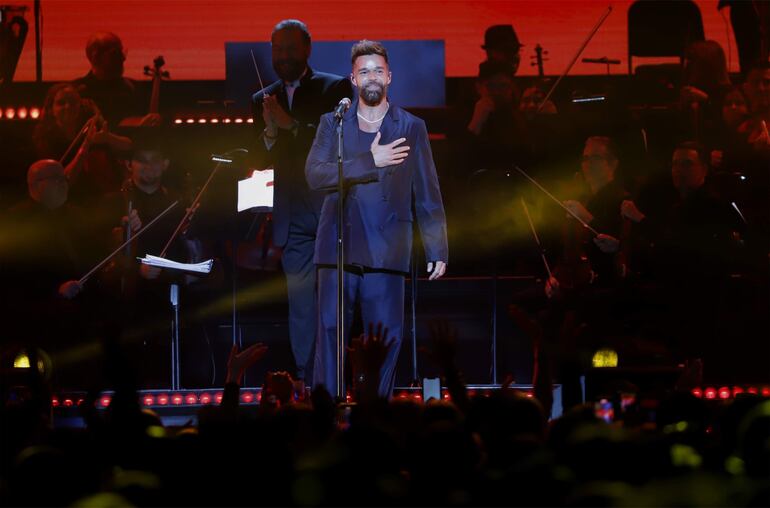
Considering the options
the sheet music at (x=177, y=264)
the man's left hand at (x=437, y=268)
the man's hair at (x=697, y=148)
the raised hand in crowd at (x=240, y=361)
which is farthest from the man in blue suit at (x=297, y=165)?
the man's hair at (x=697, y=148)

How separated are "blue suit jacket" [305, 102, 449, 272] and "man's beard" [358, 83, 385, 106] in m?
0.11

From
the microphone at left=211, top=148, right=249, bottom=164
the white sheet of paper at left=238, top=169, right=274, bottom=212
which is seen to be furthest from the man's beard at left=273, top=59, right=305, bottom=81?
the microphone at left=211, top=148, right=249, bottom=164

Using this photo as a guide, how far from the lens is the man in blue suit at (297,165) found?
6.55m

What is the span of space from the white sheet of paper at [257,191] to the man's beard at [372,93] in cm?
140

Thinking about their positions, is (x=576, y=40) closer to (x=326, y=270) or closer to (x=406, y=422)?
(x=326, y=270)

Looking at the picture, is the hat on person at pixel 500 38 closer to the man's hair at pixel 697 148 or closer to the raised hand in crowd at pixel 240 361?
the man's hair at pixel 697 148

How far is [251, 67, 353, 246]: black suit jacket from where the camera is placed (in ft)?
21.5

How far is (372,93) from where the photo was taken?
5535 millimetres

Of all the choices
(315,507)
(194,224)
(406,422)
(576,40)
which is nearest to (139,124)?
(194,224)

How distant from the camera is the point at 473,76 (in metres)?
9.66

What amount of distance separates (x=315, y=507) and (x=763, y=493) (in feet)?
3.18

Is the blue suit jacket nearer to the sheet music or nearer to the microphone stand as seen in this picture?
the microphone stand

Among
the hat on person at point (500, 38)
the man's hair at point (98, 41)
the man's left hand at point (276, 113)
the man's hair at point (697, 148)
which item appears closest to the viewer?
the man's left hand at point (276, 113)

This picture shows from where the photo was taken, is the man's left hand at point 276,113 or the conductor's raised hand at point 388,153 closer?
the conductor's raised hand at point 388,153
